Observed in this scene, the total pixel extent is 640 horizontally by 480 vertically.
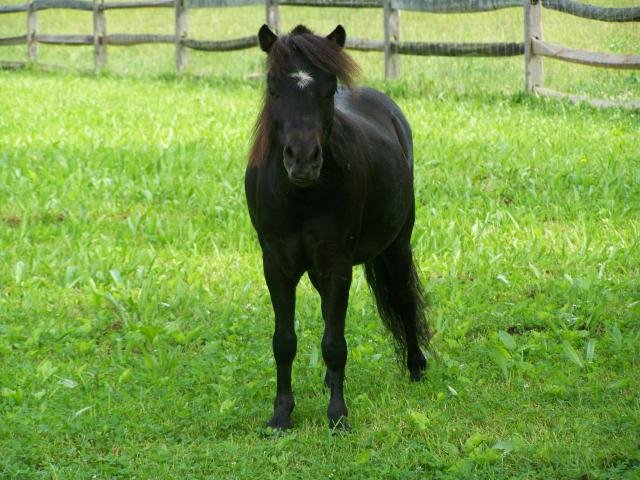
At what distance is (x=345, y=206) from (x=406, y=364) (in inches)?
55.0

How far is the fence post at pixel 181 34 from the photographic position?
19.8m

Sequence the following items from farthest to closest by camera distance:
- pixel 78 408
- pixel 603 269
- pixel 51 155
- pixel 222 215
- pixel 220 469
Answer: pixel 51 155, pixel 222 215, pixel 603 269, pixel 78 408, pixel 220 469

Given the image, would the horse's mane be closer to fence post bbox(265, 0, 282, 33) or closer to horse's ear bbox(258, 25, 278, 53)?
horse's ear bbox(258, 25, 278, 53)

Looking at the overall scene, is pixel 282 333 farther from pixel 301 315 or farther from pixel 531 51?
pixel 531 51

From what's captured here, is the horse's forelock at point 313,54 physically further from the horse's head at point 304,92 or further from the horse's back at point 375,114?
the horse's back at point 375,114

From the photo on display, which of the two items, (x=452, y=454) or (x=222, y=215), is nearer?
(x=452, y=454)

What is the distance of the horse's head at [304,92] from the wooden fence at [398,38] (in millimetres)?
9335

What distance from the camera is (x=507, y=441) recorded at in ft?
14.1

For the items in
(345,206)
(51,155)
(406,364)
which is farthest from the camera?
(51,155)

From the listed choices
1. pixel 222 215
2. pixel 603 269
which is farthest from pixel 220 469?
pixel 222 215

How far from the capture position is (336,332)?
15.5ft

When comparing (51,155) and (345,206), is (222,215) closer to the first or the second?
(51,155)

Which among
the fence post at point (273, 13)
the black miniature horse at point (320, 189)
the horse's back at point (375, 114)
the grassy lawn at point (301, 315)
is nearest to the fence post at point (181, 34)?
the fence post at point (273, 13)

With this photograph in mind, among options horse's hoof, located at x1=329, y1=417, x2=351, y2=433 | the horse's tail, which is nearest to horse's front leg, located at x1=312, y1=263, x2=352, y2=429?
horse's hoof, located at x1=329, y1=417, x2=351, y2=433
